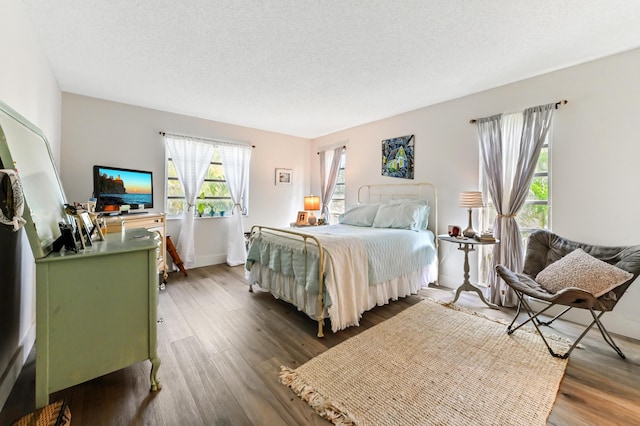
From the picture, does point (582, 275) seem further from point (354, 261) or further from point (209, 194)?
point (209, 194)

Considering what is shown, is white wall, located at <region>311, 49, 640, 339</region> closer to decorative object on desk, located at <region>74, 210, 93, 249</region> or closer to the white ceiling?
the white ceiling

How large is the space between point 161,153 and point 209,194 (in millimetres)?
973

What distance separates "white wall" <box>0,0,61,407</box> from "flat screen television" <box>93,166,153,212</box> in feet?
2.91

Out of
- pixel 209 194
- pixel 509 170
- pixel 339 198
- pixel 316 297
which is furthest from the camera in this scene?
pixel 339 198

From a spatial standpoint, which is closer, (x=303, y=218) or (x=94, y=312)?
(x=94, y=312)

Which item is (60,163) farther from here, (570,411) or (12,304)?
(570,411)

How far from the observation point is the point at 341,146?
16.3 ft

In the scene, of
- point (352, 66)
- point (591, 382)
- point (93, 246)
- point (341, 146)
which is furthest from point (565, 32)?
point (93, 246)

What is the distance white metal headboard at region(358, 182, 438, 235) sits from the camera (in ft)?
12.0

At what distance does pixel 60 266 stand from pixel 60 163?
9.72 feet

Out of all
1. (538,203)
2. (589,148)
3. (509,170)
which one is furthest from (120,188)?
(589,148)

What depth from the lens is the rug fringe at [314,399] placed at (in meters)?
1.39

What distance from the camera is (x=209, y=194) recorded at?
15.1 feet

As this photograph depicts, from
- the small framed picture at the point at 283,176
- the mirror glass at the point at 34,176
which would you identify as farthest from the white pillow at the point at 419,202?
the mirror glass at the point at 34,176
